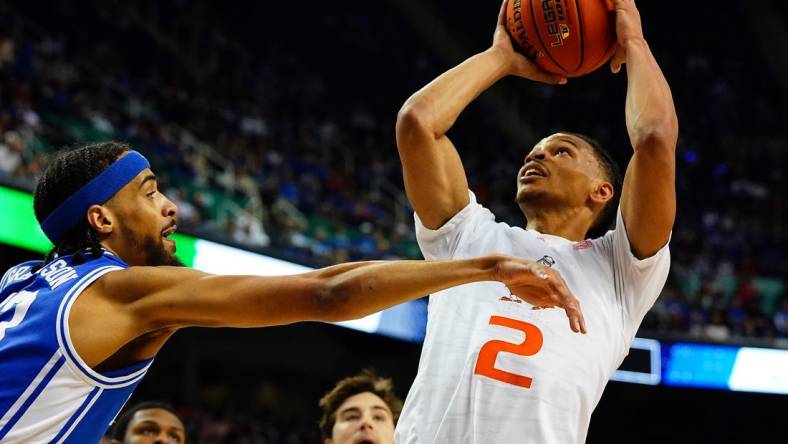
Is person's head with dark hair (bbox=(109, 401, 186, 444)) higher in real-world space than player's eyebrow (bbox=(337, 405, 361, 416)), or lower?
lower

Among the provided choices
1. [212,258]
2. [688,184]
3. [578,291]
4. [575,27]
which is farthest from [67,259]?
A: [688,184]

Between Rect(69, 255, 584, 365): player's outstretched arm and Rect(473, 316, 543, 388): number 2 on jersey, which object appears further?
Rect(473, 316, 543, 388): number 2 on jersey

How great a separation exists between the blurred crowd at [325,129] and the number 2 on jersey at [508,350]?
6.49 metres

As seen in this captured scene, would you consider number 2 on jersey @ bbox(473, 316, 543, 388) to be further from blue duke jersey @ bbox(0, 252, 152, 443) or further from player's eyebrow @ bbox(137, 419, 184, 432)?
player's eyebrow @ bbox(137, 419, 184, 432)

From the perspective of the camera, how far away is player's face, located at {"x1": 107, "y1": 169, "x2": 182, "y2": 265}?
2.67m

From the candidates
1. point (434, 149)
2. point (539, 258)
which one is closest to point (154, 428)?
point (434, 149)

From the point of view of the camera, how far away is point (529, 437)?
272 cm

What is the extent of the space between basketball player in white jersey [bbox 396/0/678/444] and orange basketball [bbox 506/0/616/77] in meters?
0.09

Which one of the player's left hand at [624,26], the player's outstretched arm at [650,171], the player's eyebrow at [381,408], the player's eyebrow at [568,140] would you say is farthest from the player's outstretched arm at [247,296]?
the player's eyebrow at [381,408]

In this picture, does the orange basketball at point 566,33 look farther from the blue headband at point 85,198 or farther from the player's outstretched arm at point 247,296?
the blue headband at point 85,198

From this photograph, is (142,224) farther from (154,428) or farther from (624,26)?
(154,428)

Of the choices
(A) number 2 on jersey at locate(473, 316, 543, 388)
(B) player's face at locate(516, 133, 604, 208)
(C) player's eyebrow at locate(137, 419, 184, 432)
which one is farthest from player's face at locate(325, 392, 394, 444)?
(A) number 2 on jersey at locate(473, 316, 543, 388)

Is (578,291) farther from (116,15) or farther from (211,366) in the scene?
(116,15)

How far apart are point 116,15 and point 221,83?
2220 millimetres
